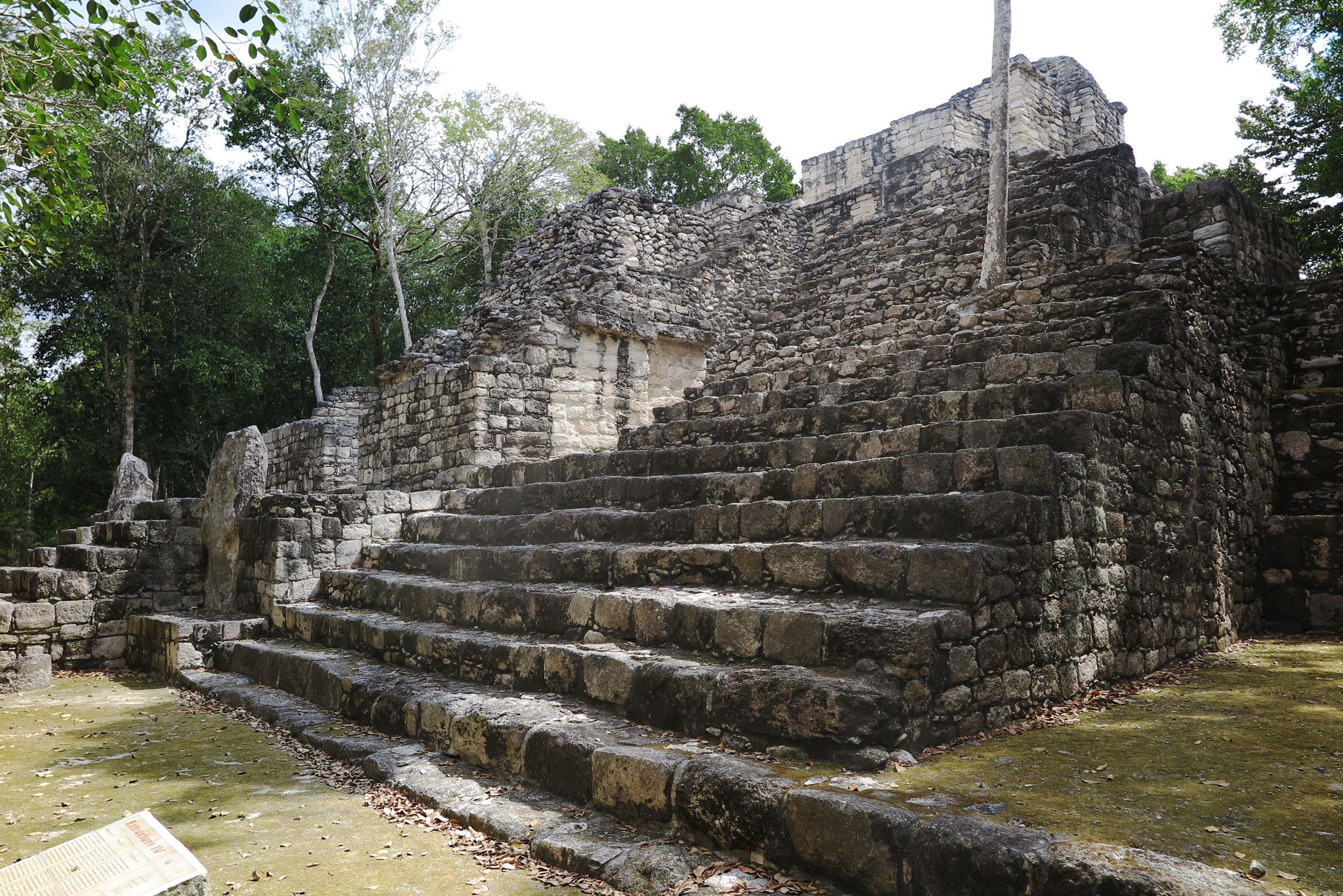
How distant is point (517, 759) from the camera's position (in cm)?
421

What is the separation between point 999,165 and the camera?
33.4 ft

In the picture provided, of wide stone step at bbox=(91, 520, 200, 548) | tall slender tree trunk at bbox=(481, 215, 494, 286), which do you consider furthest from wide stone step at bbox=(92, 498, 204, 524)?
tall slender tree trunk at bbox=(481, 215, 494, 286)

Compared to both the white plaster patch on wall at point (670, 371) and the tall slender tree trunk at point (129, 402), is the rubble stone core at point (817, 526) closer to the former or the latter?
the white plaster patch on wall at point (670, 371)

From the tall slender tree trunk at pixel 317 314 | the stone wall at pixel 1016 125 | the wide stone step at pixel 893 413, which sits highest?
the stone wall at pixel 1016 125

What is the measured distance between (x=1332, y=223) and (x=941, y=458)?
1481 cm

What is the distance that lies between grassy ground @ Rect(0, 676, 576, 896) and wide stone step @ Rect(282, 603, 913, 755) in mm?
1077

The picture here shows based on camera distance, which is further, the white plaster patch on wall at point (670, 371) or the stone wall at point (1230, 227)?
the white plaster patch on wall at point (670, 371)

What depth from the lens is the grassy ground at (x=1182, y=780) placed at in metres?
2.60

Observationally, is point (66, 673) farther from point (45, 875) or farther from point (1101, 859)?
point (1101, 859)

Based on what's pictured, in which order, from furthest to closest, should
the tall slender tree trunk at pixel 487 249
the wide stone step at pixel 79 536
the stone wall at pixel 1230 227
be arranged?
the tall slender tree trunk at pixel 487 249
the wide stone step at pixel 79 536
the stone wall at pixel 1230 227

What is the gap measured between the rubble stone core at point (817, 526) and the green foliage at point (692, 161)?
64.7 ft

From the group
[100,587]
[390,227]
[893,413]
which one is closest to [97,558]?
[100,587]

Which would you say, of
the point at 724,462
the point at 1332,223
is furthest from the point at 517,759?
the point at 1332,223

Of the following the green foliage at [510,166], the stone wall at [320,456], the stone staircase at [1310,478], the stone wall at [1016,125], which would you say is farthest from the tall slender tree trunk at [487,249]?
the stone staircase at [1310,478]
